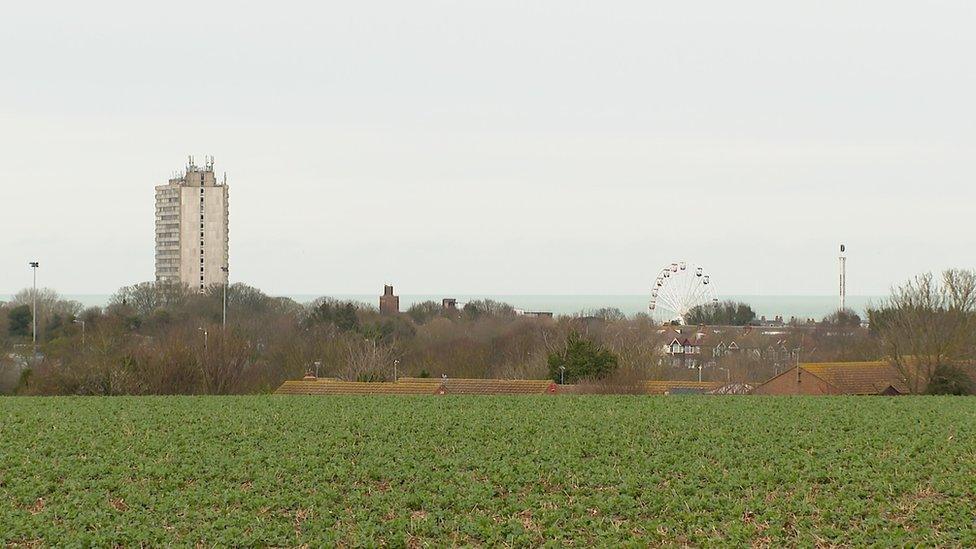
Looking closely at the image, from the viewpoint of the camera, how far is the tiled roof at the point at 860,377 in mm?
45875

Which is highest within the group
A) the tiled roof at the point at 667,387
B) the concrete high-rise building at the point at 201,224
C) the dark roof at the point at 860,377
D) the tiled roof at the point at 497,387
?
the concrete high-rise building at the point at 201,224

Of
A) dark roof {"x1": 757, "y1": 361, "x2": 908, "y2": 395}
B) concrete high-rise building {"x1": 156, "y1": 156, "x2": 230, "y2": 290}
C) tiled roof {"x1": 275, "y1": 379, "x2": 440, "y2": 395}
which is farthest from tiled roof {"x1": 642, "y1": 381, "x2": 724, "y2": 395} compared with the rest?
concrete high-rise building {"x1": 156, "y1": 156, "x2": 230, "y2": 290}

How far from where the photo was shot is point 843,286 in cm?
9369

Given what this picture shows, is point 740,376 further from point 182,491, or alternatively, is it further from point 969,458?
point 182,491

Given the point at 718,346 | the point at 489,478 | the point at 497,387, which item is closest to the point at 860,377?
the point at 497,387

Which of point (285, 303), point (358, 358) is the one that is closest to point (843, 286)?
point (358, 358)

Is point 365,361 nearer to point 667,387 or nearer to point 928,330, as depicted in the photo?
point 667,387

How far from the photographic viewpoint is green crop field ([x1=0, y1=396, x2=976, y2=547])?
56.2 ft

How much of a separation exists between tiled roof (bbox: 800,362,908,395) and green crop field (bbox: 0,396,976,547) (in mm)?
16811

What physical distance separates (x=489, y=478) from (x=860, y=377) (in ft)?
102

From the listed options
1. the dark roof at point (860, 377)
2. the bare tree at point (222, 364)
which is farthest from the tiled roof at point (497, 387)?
the dark roof at point (860, 377)

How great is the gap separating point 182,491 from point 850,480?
11.4m

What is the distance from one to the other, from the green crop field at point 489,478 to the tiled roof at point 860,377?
662 inches

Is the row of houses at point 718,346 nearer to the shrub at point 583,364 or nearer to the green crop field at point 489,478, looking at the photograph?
the shrub at point 583,364
